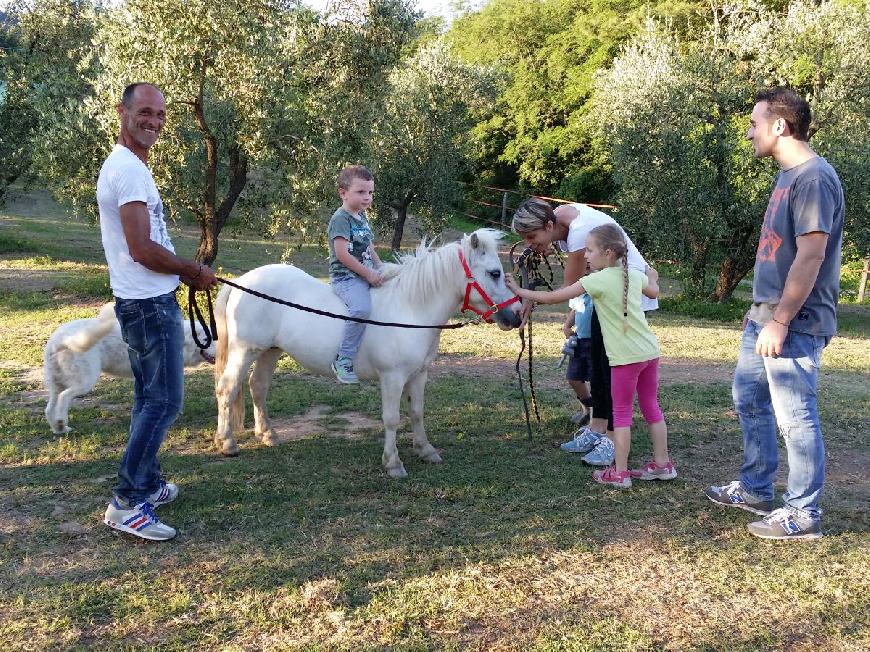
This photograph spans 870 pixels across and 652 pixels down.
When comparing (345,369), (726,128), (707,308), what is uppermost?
(726,128)

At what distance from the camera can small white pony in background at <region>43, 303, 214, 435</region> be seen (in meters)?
5.71

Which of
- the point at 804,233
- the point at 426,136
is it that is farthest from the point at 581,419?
the point at 426,136

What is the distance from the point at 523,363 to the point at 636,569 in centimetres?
544

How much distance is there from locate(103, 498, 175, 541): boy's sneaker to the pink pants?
3.03 m

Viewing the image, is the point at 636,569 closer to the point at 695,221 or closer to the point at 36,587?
the point at 36,587

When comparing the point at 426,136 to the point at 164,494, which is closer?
the point at 164,494

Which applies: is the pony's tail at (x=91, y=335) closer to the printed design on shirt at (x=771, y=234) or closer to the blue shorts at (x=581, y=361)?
the blue shorts at (x=581, y=361)

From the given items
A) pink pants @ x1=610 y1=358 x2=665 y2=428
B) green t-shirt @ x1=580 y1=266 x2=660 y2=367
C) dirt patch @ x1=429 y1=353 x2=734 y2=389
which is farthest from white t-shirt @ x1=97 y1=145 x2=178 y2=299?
dirt patch @ x1=429 y1=353 x2=734 y2=389

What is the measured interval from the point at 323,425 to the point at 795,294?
415 cm

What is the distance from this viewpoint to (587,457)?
17.3 feet

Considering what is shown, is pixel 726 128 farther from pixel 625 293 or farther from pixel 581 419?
pixel 625 293

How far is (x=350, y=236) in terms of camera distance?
5.00 metres

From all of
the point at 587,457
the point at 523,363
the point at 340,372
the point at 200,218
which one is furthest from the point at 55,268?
the point at 587,457

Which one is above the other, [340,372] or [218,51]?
[218,51]
